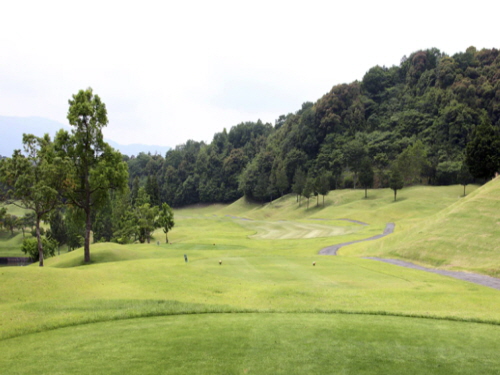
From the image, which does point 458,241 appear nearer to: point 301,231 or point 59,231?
point 301,231

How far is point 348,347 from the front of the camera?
27.3ft

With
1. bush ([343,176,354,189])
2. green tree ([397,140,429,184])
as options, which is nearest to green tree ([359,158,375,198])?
bush ([343,176,354,189])

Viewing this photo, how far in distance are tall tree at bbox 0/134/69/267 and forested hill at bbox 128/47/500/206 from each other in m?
62.2

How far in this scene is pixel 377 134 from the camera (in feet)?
395

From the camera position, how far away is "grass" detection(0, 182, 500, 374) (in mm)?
7438

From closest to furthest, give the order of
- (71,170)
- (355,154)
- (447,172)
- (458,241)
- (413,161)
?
(458,241)
(71,170)
(447,172)
(413,161)
(355,154)

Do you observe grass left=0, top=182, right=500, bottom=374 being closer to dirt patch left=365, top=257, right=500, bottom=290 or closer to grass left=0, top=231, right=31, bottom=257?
dirt patch left=365, top=257, right=500, bottom=290

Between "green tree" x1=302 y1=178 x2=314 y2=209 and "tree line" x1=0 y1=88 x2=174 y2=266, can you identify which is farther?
"green tree" x1=302 y1=178 x2=314 y2=209

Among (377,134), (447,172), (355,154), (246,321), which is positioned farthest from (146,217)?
(377,134)

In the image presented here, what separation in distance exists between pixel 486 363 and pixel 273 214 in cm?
10298

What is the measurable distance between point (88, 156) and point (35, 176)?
4.48 m

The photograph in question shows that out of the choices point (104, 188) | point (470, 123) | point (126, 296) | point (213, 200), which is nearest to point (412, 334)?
point (126, 296)

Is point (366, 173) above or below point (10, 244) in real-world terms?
above

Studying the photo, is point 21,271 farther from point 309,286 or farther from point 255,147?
point 255,147
